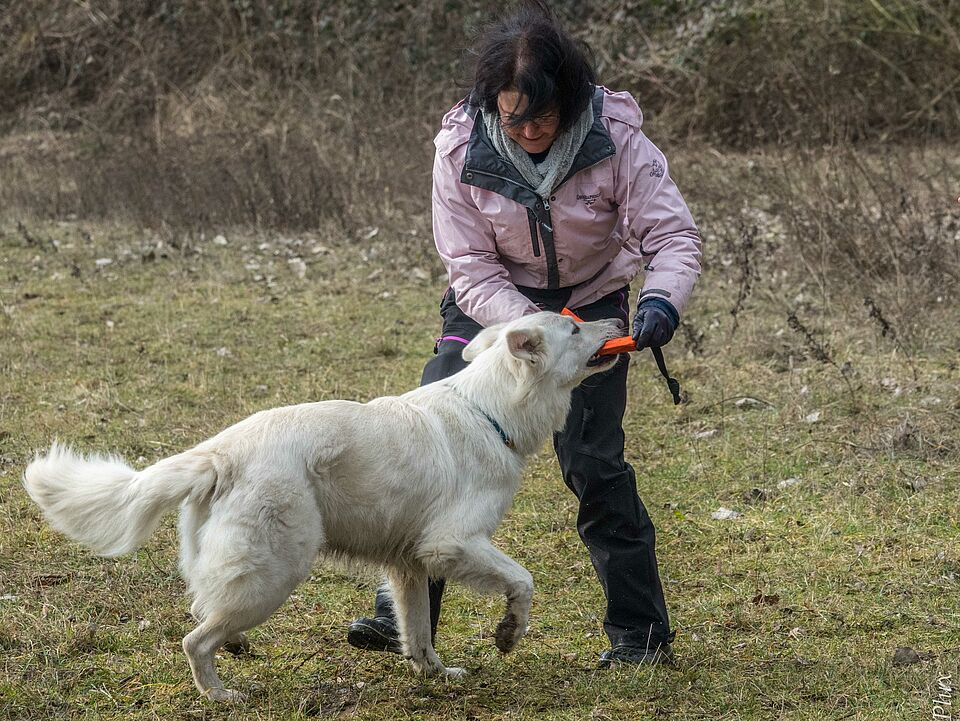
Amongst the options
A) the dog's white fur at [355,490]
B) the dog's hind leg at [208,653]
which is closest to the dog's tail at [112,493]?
the dog's white fur at [355,490]

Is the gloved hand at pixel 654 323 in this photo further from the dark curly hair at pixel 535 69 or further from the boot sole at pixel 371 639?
the boot sole at pixel 371 639

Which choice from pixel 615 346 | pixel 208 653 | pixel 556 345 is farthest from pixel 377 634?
pixel 615 346

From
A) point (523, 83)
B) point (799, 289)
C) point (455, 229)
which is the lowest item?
point (799, 289)

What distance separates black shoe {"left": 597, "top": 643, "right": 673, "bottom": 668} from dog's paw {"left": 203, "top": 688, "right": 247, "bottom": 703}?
1307mm

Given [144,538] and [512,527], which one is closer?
[144,538]

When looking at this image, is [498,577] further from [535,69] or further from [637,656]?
[535,69]

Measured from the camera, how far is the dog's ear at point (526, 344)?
403 cm

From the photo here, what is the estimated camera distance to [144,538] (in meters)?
3.76

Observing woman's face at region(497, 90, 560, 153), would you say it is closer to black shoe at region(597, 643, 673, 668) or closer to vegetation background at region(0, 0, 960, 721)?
vegetation background at region(0, 0, 960, 721)

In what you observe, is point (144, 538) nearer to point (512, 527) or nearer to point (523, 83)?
point (523, 83)

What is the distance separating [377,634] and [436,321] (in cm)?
572

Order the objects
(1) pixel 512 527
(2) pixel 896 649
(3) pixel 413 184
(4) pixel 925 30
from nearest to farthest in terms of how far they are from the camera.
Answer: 1. (2) pixel 896 649
2. (1) pixel 512 527
3. (3) pixel 413 184
4. (4) pixel 925 30

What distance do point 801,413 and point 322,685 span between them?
385 centimetres

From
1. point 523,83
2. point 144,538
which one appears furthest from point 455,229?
point 144,538
